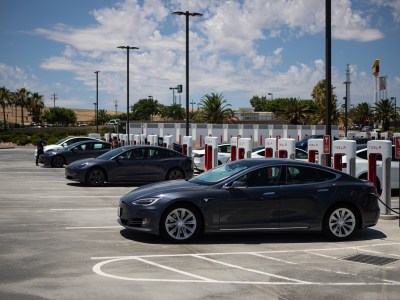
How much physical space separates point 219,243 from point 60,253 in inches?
102

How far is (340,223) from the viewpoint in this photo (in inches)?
389

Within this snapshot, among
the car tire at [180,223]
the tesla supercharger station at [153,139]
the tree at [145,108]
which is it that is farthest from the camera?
the tree at [145,108]

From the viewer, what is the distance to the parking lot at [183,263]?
660cm

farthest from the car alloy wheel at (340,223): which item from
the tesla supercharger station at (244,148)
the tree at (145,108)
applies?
the tree at (145,108)

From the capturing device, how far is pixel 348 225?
991cm

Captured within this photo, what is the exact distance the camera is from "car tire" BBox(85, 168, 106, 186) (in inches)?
718

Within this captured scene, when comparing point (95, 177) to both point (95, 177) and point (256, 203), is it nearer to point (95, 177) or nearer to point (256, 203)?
point (95, 177)

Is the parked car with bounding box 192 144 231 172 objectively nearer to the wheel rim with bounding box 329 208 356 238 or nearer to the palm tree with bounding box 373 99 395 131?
the wheel rim with bounding box 329 208 356 238

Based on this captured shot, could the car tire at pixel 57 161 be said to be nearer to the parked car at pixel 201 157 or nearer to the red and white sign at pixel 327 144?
the parked car at pixel 201 157

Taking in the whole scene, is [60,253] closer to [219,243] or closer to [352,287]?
[219,243]

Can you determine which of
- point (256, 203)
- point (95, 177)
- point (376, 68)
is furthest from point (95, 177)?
point (376, 68)

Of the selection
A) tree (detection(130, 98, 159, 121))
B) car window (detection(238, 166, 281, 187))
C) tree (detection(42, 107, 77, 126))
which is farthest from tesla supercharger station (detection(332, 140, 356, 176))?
tree (detection(42, 107, 77, 126))

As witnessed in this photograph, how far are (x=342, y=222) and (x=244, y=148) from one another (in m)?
8.53

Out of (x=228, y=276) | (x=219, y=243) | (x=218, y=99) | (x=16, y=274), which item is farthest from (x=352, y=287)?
(x=218, y=99)
